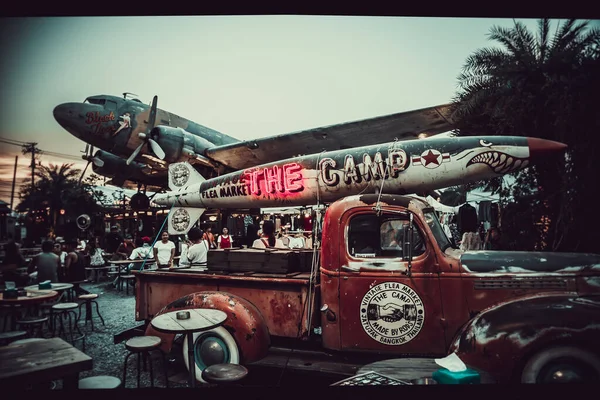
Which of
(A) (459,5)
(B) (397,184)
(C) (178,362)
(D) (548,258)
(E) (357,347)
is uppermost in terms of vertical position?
(A) (459,5)

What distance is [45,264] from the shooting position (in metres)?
4.96

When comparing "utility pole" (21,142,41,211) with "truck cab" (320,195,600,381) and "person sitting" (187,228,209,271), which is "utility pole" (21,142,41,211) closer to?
"person sitting" (187,228,209,271)

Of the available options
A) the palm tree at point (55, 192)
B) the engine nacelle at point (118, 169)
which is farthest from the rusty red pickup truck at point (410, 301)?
the engine nacelle at point (118, 169)

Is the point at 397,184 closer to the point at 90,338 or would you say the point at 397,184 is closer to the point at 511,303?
the point at 511,303

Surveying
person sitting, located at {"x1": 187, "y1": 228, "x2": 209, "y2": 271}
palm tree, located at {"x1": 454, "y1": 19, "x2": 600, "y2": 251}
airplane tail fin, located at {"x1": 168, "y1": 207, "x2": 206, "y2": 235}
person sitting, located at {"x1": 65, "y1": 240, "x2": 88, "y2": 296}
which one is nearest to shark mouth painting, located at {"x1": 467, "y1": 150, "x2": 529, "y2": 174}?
palm tree, located at {"x1": 454, "y1": 19, "x2": 600, "y2": 251}

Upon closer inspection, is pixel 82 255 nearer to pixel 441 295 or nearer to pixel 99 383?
pixel 99 383

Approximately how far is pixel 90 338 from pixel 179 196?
2.60m

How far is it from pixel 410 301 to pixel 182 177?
4814 mm

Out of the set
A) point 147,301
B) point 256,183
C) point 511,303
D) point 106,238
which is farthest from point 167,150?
point 511,303

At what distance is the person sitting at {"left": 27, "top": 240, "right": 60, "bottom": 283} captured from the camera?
492 cm

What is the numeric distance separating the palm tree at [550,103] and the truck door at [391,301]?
3.26 meters

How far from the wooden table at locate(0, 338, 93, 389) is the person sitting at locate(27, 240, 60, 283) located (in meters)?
2.28

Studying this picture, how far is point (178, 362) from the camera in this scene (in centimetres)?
431

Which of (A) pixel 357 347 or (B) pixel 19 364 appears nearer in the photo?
(B) pixel 19 364
